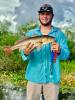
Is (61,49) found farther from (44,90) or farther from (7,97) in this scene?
(7,97)

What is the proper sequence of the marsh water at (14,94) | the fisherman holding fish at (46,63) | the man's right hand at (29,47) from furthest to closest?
the marsh water at (14,94), the fisherman holding fish at (46,63), the man's right hand at (29,47)

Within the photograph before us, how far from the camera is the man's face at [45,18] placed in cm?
618

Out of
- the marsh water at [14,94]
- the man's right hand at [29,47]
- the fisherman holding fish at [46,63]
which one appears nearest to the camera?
the man's right hand at [29,47]

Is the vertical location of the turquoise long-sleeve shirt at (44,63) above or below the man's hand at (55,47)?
below

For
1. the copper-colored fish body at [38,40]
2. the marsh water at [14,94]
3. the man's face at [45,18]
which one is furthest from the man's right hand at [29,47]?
the marsh water at [14,94]

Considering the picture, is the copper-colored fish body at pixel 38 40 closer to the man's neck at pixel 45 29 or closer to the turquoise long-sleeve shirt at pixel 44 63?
the turquoise long-sleeve shirt at pixel 44 63

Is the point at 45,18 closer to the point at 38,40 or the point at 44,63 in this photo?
the point at 38,40

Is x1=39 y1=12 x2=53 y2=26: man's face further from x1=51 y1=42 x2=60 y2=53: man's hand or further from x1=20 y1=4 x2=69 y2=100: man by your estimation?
x1=51 y1=42 x2=60 y2=53: man's hand

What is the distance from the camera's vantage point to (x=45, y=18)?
620cm

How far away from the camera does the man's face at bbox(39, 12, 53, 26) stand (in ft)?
20.3

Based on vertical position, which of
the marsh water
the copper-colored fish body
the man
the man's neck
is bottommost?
the marsh water

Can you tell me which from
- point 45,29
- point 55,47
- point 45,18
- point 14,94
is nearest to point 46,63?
point 55,47

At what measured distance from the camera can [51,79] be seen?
6160 mm

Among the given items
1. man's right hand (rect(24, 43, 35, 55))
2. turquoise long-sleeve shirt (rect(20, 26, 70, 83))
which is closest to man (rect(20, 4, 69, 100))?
turquoise long-sleeve shirt (rect(20, 26, 70, 83))
